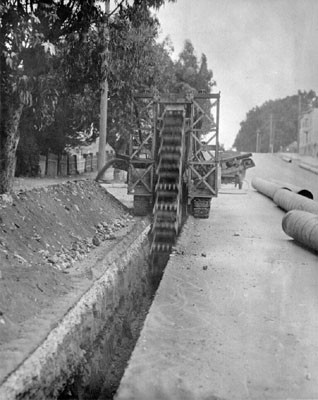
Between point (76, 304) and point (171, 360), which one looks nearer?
point (171, 360)

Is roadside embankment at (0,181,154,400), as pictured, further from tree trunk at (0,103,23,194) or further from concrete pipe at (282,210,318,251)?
concrete pipe at (282,210,318,251)

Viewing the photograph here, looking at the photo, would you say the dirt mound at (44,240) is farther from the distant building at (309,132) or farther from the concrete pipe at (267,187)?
the distant building at (309,132)

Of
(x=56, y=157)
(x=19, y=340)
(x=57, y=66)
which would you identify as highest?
(x=57, y=66)

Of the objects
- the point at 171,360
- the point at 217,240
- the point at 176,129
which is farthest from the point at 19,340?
the point at 176,129

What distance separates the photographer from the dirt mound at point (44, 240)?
5366mm

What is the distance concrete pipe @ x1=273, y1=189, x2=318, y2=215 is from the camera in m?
12.4

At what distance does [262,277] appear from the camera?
6.93 meters

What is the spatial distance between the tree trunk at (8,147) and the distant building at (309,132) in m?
48.6

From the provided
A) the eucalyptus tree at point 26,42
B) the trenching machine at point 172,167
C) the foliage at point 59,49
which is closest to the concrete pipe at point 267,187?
the trenching machine at point 172,167

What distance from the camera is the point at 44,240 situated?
26.1 feet

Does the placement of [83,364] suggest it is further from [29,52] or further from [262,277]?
[29,52]

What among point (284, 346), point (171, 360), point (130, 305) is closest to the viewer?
point (171, 360)

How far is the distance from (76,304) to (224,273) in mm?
2357

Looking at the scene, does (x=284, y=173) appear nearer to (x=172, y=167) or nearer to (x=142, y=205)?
(x=142, y=205)
